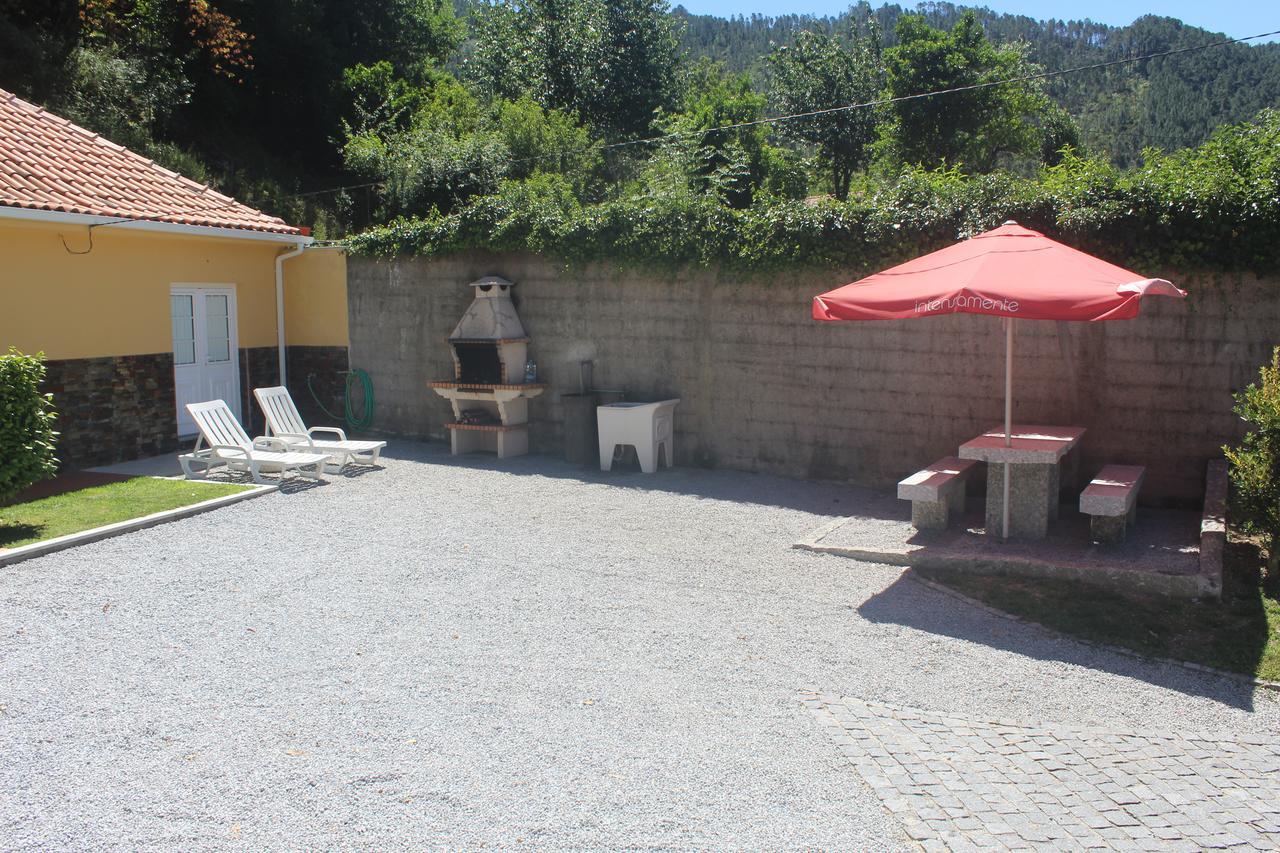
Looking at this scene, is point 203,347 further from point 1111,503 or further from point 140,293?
point 1111,503

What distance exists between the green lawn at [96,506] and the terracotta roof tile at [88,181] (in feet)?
9.80

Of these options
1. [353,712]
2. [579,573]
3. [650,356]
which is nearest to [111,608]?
[353,712]

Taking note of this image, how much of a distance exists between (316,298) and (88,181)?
331 cm

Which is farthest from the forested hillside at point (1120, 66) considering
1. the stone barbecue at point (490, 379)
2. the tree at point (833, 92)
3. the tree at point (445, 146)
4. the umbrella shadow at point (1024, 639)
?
the umbrella shadow at point (1024, 639)

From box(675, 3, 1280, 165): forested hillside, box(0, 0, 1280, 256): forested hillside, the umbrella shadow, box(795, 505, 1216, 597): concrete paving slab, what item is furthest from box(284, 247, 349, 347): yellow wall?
box(675, 3, 1280, 165): forested hillside

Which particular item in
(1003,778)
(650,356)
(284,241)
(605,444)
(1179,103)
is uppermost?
(1179,103)

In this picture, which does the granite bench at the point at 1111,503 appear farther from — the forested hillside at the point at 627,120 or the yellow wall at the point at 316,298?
the yellow wall at the point at 316,298

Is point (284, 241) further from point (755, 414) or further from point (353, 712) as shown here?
point (353, 712)

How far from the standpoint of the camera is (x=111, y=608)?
21.5 feet

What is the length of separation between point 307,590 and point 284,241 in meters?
8.06

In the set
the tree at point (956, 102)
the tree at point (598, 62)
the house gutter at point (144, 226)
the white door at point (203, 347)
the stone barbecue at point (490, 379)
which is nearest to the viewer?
the house gutter at point (144, 226)

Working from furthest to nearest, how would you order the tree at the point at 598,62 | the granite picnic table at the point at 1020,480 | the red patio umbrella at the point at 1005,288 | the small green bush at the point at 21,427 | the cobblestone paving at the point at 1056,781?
the tree at the point at 598,62, the small green bush at the point at 21,427, the granite picnic table at the point at 1020,480, the red patio umbrella at the point at 1005,288, the cobblestone paving at the point at 1056,781

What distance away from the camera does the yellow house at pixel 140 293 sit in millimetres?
10836

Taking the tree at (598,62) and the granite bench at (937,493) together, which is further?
the tree at (598,62)
